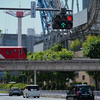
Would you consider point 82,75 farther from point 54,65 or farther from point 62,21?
point 62,21

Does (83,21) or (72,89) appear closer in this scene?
(72,89)

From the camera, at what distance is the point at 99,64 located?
206 feet

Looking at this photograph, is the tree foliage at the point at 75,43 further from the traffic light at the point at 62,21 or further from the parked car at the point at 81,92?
the traffic light at the point at 62,21

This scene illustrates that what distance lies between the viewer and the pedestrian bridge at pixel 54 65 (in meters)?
62.6

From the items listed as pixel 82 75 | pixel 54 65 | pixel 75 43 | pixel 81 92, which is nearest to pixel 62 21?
pixel 81 92

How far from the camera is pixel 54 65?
63781mm

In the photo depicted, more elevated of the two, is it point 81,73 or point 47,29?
point 47,29

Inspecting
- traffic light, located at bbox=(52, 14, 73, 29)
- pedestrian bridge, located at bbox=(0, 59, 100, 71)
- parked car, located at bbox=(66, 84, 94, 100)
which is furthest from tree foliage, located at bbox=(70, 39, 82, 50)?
traffic light, located at bbox=(52, 14, 73, 29)

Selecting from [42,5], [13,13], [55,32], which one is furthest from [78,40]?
[42,5]

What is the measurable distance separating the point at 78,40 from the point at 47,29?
220 feet

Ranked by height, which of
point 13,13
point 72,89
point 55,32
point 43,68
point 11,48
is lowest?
A: point 72,89

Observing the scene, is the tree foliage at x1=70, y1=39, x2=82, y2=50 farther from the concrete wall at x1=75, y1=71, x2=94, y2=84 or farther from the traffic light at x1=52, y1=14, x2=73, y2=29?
the traffic light at x1=52, y1=14, x2=73, y2=29

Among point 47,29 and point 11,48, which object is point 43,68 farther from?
point 47,29

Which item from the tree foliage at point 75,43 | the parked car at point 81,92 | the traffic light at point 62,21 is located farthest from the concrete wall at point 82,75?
the traffic light at point 62,21
